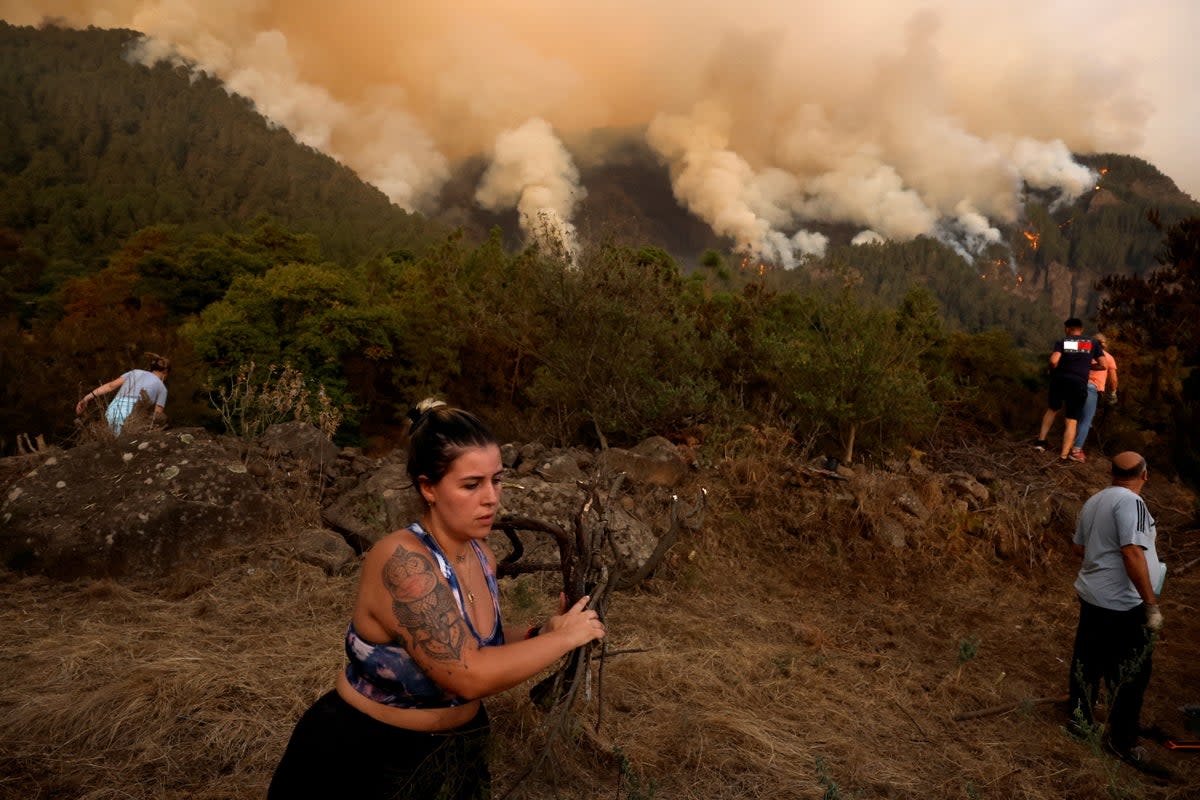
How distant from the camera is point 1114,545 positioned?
3.70 metres

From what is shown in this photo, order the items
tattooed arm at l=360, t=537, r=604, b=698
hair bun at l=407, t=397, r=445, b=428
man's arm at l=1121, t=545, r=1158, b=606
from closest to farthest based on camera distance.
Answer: tattooed arm at l=360, t=537, r=604, b=698 → hair bun at l=407, t=397, r=445, b=428 → man's arm at l=1121, t=545, r=1158, b=606

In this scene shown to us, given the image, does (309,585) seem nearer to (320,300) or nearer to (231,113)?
(320,300)

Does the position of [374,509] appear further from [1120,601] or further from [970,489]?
[970,489]

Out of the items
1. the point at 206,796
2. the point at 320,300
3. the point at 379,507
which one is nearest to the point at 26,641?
the point at 206,796

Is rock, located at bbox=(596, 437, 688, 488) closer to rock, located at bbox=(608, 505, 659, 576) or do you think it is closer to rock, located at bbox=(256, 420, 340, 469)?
rock, located at bbox=(608, 505, 659, 576)

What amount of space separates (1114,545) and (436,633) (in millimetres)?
3790

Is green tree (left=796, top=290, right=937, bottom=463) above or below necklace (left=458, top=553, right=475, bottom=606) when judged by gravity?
above

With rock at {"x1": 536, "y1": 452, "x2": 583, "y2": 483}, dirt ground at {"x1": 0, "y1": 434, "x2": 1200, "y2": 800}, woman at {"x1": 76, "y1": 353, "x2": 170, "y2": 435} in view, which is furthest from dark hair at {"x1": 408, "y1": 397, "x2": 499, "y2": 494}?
woman at {"x1": 76, "y1": 353, "x2": 170, "y2": 435}

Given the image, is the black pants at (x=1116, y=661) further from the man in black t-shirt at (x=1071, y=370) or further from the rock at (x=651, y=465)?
the man in black t-shirt at (x=1071, y=370)

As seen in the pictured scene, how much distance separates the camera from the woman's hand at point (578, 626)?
1632 mm

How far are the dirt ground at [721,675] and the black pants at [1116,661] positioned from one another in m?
0.26

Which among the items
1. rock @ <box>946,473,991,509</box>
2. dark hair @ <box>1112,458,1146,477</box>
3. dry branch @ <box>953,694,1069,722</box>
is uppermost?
dark hair @ <box>1112,458,1146,477</box>

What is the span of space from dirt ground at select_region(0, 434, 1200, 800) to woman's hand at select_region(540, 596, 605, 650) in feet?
1.55

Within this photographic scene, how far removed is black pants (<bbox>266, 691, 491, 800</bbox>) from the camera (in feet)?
5.37
